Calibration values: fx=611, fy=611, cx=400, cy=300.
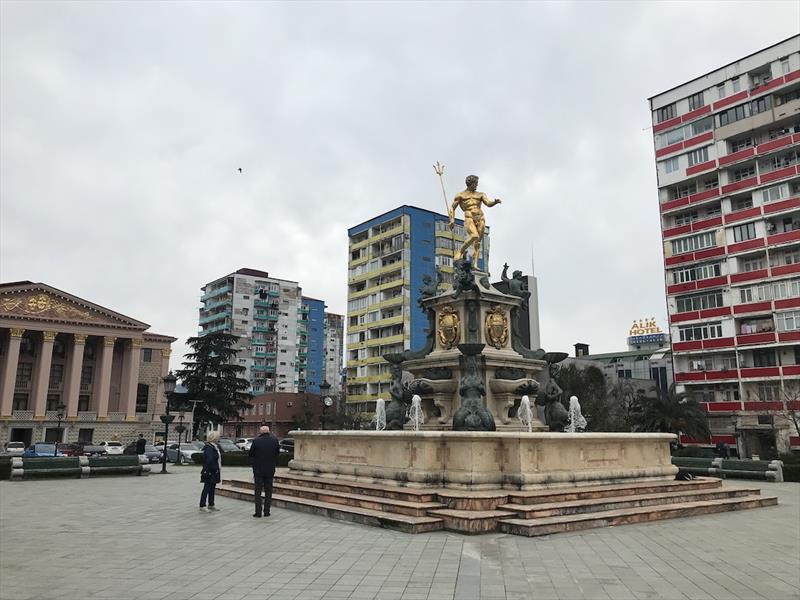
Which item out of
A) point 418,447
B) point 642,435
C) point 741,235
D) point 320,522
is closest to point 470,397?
point 418,447

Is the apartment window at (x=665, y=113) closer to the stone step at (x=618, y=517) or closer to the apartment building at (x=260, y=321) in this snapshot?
the stone step at (x=618, y=517)

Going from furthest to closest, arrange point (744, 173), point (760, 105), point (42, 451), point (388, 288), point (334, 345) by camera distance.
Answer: point (334, 345)
point (388, 288)
point (744, 173)
point (760, 105)
point (42, 451)

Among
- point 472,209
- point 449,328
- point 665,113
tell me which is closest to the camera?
point 449,328

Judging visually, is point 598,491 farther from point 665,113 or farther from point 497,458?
point 665,113

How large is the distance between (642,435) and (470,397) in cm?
365

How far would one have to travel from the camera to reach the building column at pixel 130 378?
63688 millimetres

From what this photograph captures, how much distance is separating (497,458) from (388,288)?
53914 mm

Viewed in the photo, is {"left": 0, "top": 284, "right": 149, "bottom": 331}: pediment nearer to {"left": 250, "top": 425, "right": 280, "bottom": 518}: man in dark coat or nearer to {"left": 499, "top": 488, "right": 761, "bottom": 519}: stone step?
{"left": 250, "top": 425, "right": 280, "bottom": 518}: man in dark coat

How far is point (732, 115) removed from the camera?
46.5 meters

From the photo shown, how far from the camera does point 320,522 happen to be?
1030 cm

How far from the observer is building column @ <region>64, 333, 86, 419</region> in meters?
59.7

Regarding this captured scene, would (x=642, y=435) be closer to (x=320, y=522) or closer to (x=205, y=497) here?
(x=320, y=522)

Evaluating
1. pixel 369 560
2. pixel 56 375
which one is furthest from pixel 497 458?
pixel 56 375

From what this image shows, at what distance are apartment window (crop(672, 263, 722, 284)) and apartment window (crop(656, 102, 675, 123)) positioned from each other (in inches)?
506
